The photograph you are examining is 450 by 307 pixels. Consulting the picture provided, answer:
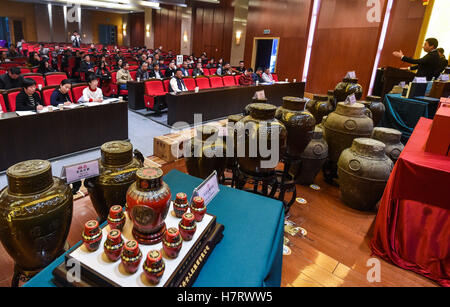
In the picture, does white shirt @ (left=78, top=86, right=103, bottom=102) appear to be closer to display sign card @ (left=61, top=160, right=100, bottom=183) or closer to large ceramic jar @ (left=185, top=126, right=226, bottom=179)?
large ceramic jar @ (left=185, top=126, right=226, bottom=179)

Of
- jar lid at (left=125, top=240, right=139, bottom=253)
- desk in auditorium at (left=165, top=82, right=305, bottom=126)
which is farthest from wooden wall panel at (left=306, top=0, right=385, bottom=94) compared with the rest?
jar lid at (left=125, top=240, right=139, bottom=253)

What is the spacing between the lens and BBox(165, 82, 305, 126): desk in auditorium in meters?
4.96

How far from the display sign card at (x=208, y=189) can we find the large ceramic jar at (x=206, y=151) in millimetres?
508

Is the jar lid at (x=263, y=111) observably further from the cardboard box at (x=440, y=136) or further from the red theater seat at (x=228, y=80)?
the red theater seat at (x=228, y=80)

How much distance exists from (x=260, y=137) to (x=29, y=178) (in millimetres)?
1168

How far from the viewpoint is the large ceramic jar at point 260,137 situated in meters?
1.63

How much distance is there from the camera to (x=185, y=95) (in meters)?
4.96

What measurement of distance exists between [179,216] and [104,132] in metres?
3.16

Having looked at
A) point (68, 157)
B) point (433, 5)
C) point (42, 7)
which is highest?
point (42, 7)

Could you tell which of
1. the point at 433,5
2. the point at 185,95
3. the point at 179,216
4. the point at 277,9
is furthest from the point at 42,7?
the point at 179,216

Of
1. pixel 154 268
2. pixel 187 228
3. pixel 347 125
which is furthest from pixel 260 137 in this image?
pixel 347 125

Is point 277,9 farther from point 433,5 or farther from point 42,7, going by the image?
point 42,7

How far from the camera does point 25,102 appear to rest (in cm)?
333

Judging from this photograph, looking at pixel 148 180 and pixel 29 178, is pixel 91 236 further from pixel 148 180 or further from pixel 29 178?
pixel 29 178
